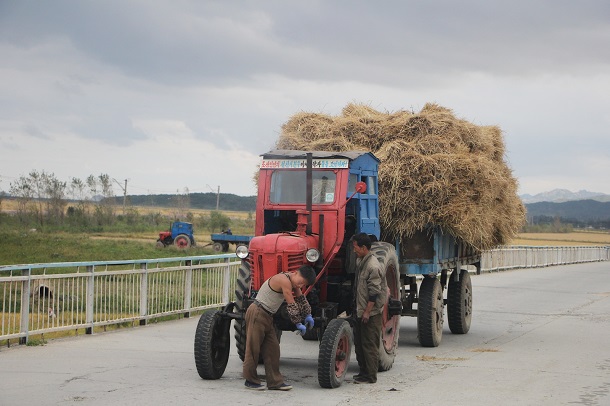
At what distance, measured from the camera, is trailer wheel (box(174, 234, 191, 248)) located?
5303 cm

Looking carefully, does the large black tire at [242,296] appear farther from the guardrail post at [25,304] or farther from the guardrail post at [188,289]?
the guardrail post at [188,289]

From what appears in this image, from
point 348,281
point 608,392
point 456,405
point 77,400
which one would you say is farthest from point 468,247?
point 77,400

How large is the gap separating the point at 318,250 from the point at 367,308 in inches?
42.1

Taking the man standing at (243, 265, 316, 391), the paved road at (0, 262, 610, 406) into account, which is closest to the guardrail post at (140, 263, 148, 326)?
the paved road at (0, 262, 610, 406)

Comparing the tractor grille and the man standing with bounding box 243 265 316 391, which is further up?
the tractor grille

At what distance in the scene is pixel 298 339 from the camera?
15.2m

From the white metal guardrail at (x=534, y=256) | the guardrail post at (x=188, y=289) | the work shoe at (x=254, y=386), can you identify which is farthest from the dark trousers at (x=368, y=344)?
the white metal guardrail at (x=534, y=256)

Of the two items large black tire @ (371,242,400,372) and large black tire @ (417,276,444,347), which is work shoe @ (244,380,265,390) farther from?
large black tire @ (417,276,444,347)

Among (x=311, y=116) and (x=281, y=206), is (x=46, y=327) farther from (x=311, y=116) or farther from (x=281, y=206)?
(x=311, y=116)

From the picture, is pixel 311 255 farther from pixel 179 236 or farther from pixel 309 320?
pixel 179 236

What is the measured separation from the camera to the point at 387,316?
12.4 m

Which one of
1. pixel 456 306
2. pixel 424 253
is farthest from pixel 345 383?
pixel 456 306

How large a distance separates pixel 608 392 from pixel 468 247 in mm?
6544

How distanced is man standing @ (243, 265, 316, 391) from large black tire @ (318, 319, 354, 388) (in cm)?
33
